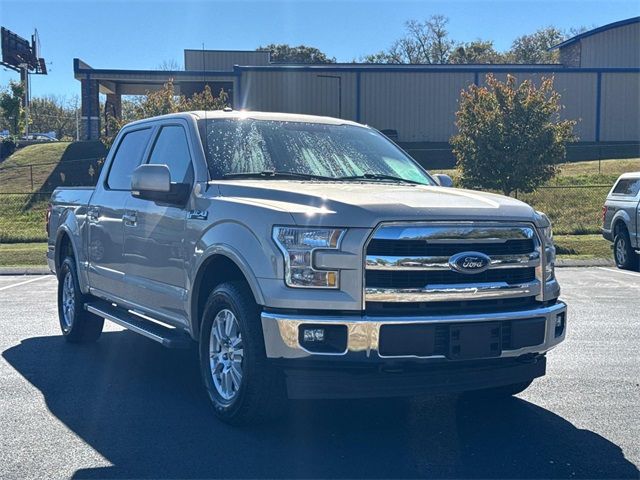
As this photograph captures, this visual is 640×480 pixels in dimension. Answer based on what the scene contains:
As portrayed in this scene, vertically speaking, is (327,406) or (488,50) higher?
(488,50)

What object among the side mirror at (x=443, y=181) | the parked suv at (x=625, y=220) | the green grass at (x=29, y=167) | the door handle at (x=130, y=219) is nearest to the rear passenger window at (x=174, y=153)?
the door handle at (x=130, y=219)

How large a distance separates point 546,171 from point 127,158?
15.9 metres

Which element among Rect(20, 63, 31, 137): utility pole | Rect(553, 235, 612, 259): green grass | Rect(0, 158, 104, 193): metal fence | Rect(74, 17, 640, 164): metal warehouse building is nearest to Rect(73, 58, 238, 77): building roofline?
Rect(74, 17, 640, 164): metal warehouse building

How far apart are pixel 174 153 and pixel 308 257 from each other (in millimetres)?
2254

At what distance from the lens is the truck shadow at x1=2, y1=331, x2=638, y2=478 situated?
4355mm

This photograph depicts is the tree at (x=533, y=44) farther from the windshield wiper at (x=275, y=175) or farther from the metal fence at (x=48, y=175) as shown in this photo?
the windshield wiper at (x=275, y=175)

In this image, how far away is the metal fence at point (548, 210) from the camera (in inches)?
889

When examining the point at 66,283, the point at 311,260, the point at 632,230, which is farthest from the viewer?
the point at 632,230

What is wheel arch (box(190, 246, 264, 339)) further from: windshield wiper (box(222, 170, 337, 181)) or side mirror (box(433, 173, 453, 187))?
side mirror (box(433, 173, 453, 187))

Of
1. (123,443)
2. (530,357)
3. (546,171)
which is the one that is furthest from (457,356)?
(546,171)

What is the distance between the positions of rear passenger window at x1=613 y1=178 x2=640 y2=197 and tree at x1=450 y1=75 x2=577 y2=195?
17.5 feet

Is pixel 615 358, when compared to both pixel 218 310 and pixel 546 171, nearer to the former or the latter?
pixel 218 310

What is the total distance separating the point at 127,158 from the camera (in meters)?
7.32

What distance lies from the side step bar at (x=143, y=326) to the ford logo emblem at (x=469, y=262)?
2.15 metres
